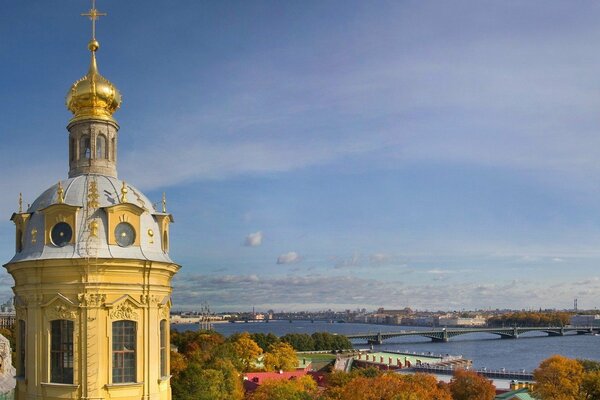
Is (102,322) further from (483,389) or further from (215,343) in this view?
(215,343)

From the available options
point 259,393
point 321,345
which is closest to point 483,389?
point 259,393

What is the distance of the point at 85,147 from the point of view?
25875 mm

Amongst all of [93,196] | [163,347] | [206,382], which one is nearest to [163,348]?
[163,347]

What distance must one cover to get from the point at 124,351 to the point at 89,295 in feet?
7.34

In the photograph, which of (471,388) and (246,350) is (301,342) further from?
(471,388)

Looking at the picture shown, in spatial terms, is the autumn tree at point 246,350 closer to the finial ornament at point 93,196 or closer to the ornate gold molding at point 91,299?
the finial ornament at point 93,196

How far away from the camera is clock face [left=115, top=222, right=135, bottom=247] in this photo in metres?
23.2

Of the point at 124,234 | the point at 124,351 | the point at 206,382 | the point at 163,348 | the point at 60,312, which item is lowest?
the point at 206,382

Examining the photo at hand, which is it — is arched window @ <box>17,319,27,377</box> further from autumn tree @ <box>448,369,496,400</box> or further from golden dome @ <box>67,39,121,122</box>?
autumn tree @ <box>448,369,496,400</box>

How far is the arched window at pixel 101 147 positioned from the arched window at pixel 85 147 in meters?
0.30

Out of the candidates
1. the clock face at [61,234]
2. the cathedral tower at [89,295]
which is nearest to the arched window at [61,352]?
the cathedral tower at [89,295]

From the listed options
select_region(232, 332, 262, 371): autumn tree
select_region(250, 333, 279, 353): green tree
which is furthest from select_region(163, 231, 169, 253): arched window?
select_region(250, 333, 279, 353): green tree

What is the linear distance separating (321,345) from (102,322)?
101831 millimetres

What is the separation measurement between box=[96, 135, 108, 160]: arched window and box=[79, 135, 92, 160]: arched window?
30 cm
